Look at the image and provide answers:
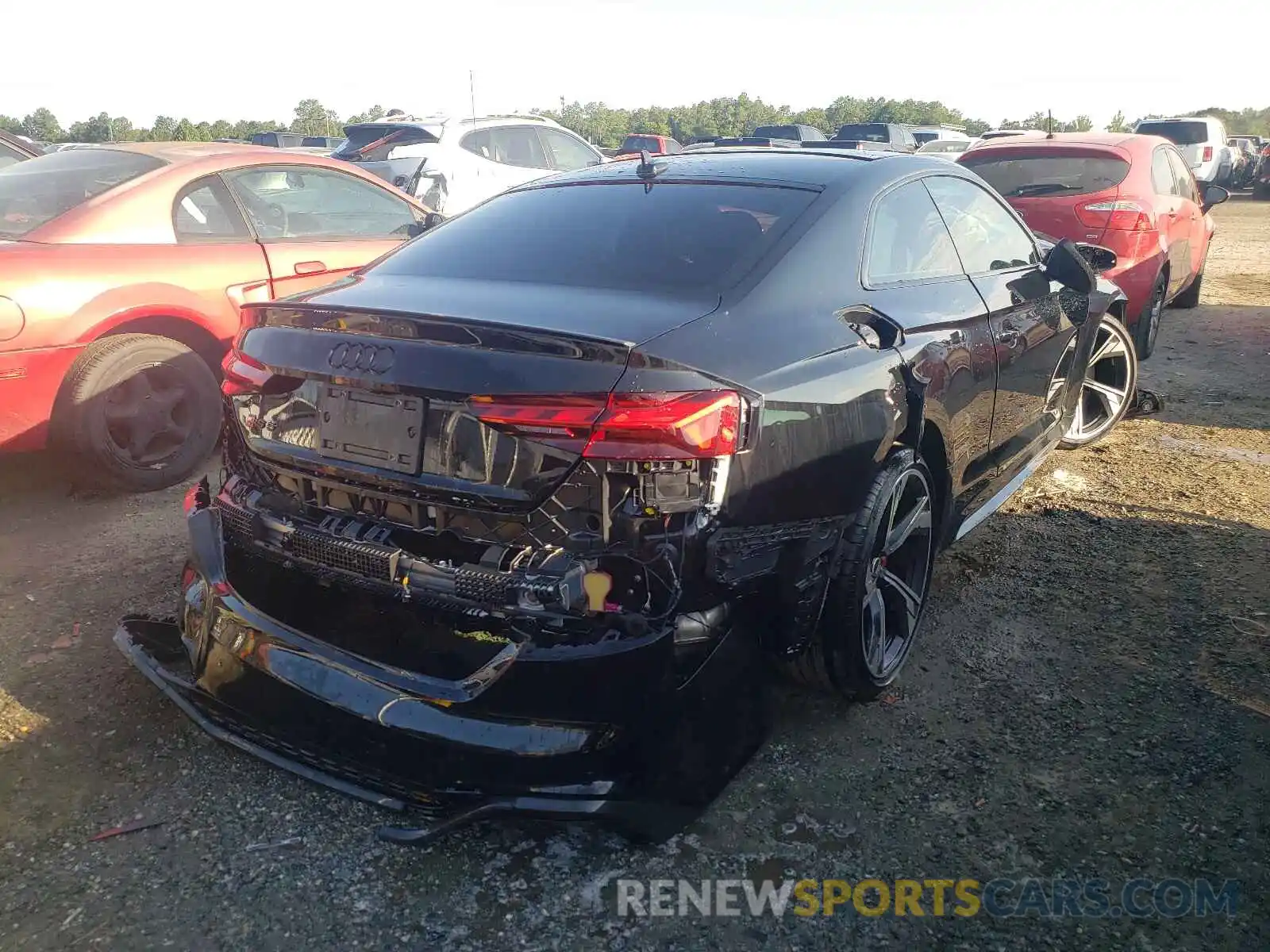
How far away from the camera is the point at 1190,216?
8.16m

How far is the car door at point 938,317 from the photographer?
9.67ft

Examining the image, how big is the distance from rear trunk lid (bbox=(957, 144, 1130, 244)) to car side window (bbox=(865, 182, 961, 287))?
389 centimetres

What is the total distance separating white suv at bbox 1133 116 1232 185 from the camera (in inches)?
861

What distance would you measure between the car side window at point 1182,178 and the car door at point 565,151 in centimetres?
562

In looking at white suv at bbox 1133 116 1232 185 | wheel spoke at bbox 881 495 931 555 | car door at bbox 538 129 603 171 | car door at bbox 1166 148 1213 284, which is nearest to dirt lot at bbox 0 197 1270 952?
wheel spoke at bbox 881 495 931 555

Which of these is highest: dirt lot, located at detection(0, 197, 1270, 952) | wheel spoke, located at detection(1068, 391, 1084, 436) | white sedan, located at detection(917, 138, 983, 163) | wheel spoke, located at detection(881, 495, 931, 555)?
white sedan, located at detection(917, 138, 983, 163)

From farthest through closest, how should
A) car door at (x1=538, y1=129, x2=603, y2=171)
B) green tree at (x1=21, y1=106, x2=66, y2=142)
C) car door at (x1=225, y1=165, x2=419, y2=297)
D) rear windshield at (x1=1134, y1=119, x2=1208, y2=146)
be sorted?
green tree at (x1=21, y1=106, x2=66, y2=142) < rear windshield at (x1=1134, y1=119, x2=1208, y2=146) < car door at (x1=538, y1=129, x2=603, y2=171) < car door at (x1=225, y1=165, x2=419, y2=297)

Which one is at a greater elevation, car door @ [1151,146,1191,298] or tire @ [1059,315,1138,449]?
car door @ [1151,146,1191,298]

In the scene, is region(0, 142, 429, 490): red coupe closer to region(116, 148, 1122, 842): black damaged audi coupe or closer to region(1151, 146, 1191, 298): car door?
region(116, 148, 1122, 842): black damaged audi coupe

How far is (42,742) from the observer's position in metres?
2.72

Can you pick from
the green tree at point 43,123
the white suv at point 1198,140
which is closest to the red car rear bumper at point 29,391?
the white suv at point 1198,140

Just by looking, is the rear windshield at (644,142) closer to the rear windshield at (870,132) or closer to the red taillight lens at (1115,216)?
the rear windshield at (870,132)

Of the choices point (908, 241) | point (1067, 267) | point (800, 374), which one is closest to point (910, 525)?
point (800, 374)

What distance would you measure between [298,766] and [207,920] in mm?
349
